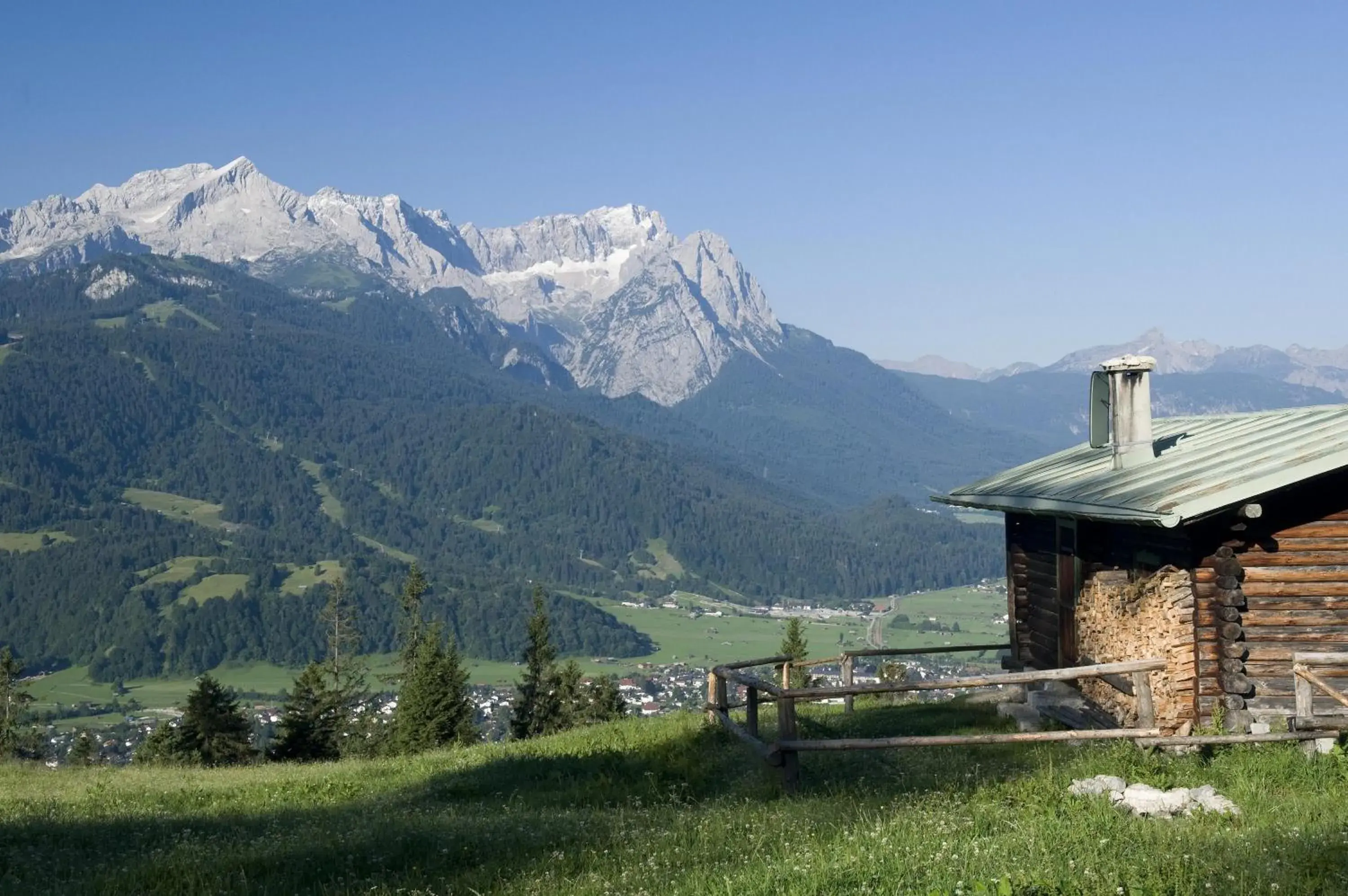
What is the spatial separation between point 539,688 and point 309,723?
18330 millimetres

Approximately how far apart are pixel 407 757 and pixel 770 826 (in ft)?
46.6

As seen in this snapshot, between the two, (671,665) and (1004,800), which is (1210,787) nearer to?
(1004,800)

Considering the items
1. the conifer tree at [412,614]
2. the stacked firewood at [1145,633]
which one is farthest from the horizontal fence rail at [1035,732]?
the conifer tree at [412,614]

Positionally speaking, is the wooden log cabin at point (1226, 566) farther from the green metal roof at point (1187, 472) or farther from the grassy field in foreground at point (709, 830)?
the grassy field in foreground at point (709, 830)

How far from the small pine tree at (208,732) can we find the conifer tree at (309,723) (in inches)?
58.4

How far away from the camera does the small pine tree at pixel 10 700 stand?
59844 mm

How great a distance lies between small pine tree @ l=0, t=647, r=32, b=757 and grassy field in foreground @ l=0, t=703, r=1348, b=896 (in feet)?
158

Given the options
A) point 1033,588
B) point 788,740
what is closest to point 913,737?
point 788,740

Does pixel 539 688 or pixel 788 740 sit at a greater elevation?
pixel 788 740

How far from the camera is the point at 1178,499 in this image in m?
15.8

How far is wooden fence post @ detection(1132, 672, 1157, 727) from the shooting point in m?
14.7

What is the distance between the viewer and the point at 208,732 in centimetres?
4878

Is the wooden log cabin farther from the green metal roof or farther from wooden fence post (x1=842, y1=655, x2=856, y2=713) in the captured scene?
wooden fence post (x1=842, y1=655, x2=856, y2=713)

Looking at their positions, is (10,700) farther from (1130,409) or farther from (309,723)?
(1130,409)
